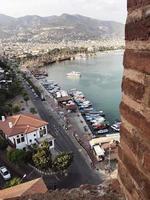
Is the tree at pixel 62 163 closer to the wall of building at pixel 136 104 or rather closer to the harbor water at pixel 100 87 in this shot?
the wall of building at pixel 136 104

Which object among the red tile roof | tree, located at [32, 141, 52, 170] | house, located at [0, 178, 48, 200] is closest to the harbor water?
the red tile roof

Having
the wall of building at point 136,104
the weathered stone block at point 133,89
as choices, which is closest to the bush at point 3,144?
the wall of building at point 136,104

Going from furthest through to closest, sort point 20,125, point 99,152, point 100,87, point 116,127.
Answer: point 100,87 → point 116,127 → point 20,125 → point 99,152

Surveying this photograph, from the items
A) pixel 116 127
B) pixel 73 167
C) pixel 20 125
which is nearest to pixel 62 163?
pixel 73 167

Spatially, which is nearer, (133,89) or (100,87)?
(133,89)

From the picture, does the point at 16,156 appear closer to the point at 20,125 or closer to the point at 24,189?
the point at 20,125

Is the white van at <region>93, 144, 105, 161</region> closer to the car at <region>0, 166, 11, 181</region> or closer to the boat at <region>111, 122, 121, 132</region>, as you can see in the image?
the car at <region>0, 166, 11, 181</region>

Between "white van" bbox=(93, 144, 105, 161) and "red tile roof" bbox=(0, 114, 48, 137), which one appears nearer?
"white van" bbox=(93, 144, 105, 161)
